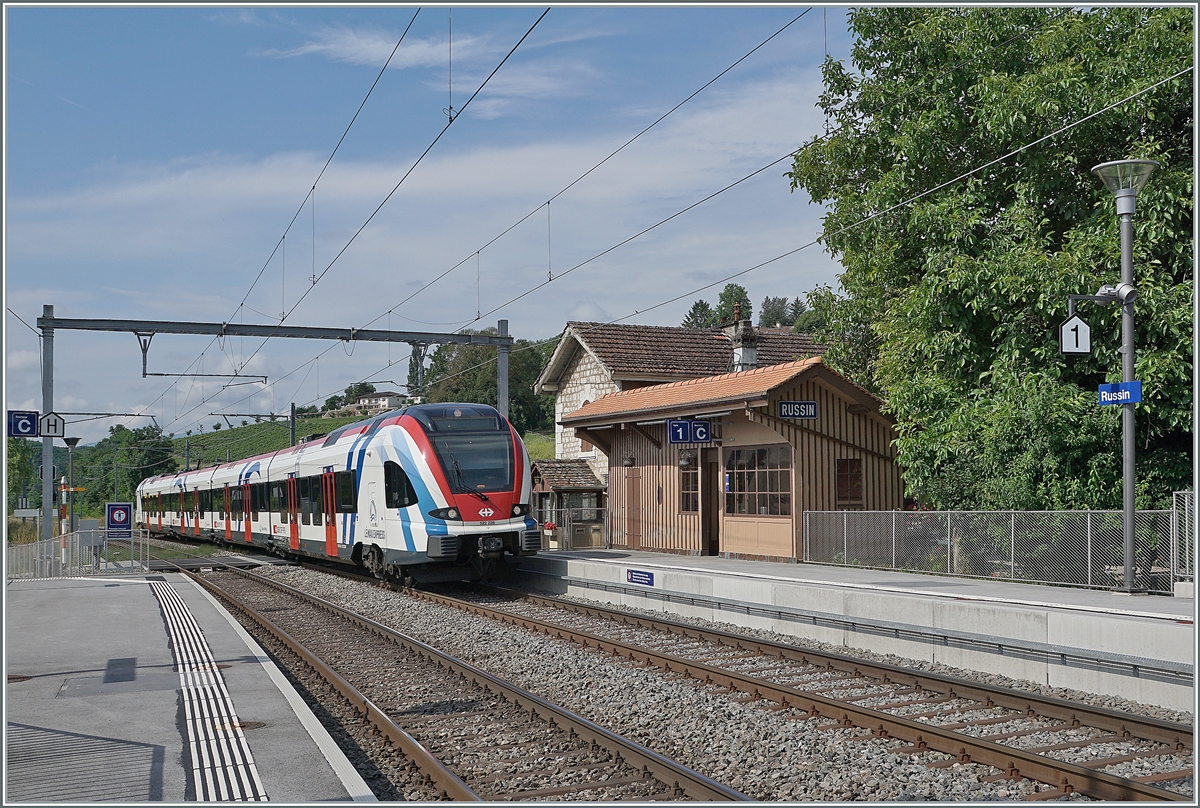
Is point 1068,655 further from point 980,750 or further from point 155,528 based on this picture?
point 155,528

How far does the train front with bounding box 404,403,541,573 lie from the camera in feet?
61.5

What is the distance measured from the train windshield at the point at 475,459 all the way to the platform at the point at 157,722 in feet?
16.7

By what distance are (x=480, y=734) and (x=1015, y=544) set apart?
1041 centimetres

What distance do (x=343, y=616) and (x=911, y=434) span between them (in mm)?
10393

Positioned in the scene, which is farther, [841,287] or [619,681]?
[841,287]

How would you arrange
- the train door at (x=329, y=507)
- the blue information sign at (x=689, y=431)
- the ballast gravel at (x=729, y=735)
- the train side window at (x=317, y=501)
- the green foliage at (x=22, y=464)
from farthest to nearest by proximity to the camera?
the green foliage at (x=22, y=464) < the train side window at (x=317, y=501) < the train door at (x=329, y=507) < the blue information sign at (x=689, y=431) < the ballast gravel at (x=729, y=735)

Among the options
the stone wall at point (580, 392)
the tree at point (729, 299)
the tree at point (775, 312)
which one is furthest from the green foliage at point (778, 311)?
the stone wall at point (580, 392)

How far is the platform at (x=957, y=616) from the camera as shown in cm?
983

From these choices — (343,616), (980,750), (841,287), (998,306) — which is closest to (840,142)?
(841,287)

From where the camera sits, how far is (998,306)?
707 inches

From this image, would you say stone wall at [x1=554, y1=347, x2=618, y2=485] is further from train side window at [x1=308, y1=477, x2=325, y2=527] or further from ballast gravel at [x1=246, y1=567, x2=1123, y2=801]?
ballast gravel at [x1=246, y1=567, x2=1123, y2=801]

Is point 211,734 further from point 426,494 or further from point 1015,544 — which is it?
point 1015,544

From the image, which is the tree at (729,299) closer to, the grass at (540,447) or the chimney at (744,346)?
the grass at (540,447)

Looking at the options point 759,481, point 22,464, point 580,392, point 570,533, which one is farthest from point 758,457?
point 22,464
